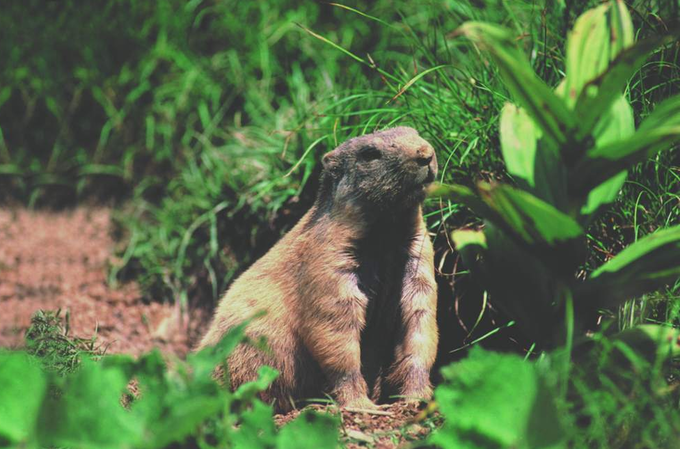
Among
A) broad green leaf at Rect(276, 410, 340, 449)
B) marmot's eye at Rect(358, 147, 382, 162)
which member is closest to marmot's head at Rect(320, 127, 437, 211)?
marmot's eye at Rect(358, 147, 382, 162)

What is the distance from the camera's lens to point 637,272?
277cm

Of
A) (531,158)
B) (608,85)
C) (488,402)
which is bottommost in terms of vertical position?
(488,402)

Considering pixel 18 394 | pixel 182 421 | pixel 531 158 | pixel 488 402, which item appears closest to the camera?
pixel 182 421

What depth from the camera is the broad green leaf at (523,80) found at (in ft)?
8.32

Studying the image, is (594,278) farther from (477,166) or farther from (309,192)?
(309,192)

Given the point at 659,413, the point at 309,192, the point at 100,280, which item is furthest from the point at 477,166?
the point at 100,280

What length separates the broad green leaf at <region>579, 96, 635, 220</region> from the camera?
2.75 metres

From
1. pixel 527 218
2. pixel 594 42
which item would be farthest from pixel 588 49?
pixel 527 218

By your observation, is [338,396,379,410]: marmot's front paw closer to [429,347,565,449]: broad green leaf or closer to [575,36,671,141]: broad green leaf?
[429,347,565,449]: broad green leaf

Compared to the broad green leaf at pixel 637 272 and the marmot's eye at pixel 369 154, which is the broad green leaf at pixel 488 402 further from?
the marmot's eye at pixel 369 154

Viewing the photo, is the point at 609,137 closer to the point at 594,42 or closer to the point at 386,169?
the point at 594,42

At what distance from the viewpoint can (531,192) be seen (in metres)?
2.86

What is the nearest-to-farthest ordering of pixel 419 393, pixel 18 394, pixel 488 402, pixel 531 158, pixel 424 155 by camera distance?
pixel 488 402 → pixel 18 394 → pixel 531 158 → pixel 424 155 → pixel 419 393

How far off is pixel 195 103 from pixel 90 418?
4.20 m
